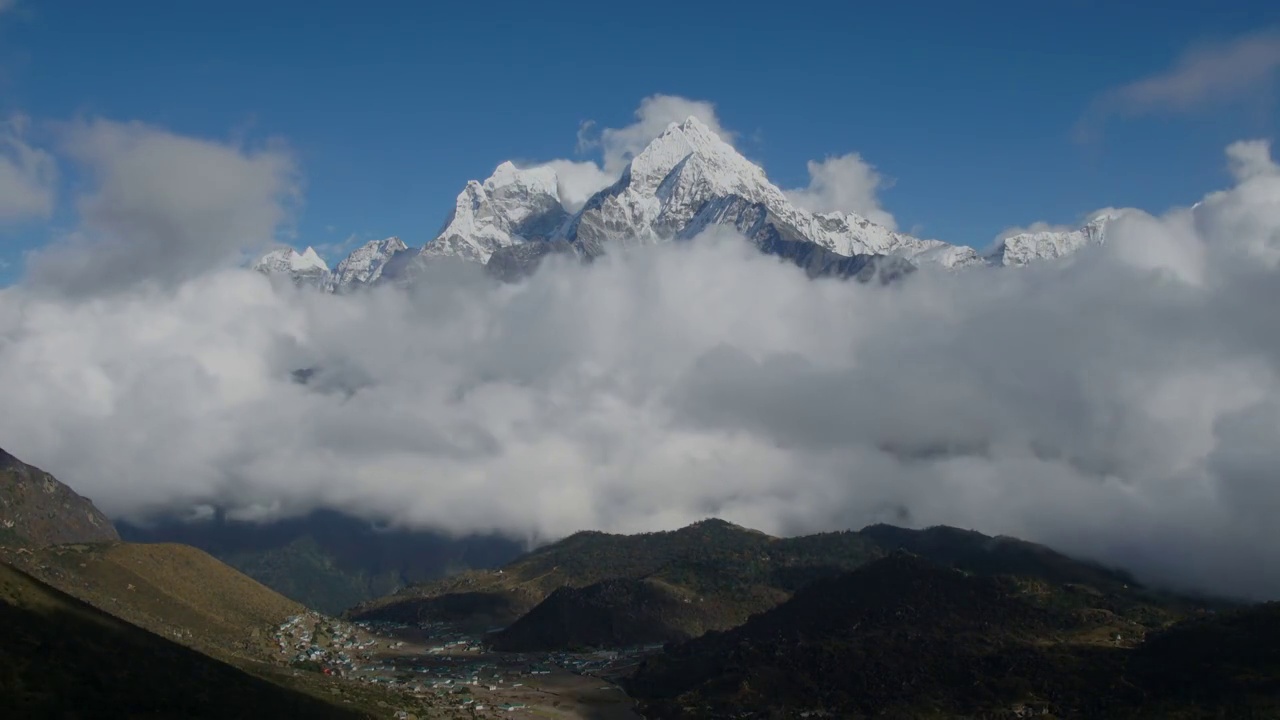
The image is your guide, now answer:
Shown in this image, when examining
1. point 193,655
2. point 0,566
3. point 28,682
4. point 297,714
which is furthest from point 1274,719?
point 0,566

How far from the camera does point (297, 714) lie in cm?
18000

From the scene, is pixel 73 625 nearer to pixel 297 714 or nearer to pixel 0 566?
pixel 0 566

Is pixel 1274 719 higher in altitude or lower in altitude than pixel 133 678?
lower

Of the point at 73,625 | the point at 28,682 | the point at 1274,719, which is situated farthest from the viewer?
the point at 1274,719

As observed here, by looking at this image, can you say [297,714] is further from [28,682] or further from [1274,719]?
[1274,719]

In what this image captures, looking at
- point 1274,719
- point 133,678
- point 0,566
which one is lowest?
point 1274,719

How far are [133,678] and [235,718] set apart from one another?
1598cm

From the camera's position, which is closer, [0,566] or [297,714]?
[0,566]

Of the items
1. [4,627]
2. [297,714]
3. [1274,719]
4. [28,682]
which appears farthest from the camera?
[1274,719]

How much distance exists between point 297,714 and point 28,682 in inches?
1897

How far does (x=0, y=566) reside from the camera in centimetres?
16812

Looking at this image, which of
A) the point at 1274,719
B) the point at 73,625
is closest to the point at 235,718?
the point at 73,625

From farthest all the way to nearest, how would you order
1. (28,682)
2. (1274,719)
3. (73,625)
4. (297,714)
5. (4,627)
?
(1274,719)
(297,714)
(73,625)
(4,627)
(28,682)

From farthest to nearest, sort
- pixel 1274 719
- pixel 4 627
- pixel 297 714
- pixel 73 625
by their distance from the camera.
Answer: pixel 1274 719 < pixel 297 714 < pixel 73 625 < pixel 4 627
